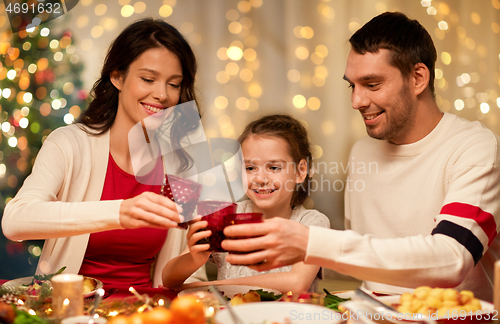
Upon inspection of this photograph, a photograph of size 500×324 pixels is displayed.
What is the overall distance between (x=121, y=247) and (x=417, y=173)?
4.33 feet

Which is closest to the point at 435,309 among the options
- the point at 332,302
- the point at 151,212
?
the point at 332,302

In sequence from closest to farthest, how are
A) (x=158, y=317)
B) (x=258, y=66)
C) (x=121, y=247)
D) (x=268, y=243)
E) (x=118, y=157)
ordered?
(x=158, y=317) → (x=268, y=243) → (x=121, y=247) → (x=118, y=157) → (x=258, y=66)

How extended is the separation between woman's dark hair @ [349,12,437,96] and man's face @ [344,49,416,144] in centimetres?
3

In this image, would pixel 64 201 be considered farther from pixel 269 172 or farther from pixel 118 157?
pixel 269 172

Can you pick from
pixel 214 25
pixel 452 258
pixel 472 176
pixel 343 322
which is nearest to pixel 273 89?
pixel 214 25

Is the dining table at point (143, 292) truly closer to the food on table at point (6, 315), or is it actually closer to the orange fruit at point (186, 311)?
the food on table at point (6, 315)

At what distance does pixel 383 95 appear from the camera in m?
1.74

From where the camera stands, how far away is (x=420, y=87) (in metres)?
1.78

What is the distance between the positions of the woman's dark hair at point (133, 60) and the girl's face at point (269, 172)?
377 millimetres

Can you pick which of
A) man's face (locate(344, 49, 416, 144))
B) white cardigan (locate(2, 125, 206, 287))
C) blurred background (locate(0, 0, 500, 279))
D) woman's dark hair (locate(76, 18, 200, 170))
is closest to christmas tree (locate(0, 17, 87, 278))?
blurred background (locate(0, 0, 500, 279))

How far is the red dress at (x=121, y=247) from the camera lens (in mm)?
1803

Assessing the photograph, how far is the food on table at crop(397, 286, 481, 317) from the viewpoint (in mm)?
854

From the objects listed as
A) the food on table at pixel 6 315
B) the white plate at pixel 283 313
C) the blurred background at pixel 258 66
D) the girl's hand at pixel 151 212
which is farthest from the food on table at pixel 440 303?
the blurred background at pixel 258 66

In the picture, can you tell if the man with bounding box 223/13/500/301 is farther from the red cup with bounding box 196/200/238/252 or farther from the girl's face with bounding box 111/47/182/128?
the girl's face with bounding box 111/47/182/128
